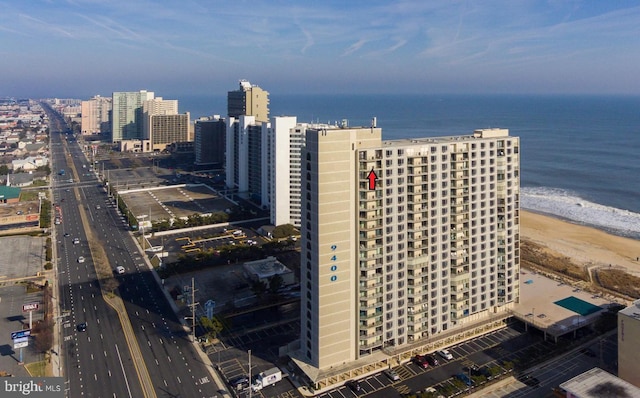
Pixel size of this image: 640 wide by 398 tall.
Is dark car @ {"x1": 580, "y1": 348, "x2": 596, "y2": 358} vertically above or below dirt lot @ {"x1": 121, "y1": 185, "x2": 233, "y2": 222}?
below

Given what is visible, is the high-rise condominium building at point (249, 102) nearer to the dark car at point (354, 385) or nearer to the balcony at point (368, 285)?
the balcony at point (368, 285)

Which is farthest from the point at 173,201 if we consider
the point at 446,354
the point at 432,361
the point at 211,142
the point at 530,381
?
the point at 530,381

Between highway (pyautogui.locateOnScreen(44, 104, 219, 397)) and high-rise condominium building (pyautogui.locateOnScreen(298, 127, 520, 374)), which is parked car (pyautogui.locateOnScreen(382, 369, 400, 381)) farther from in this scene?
highway (pyautogui.locateOnScreen(44, 104, 219, 397))

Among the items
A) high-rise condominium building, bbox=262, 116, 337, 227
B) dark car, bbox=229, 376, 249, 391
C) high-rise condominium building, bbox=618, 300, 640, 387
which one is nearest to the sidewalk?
dark car, bbox=229, 376, 249, 391

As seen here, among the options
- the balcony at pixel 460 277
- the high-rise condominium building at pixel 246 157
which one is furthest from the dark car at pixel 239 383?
the high-rise condominium building at pixel 246 157

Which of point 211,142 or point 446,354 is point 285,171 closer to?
point 446,354

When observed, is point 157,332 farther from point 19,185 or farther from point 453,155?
point 19,185
